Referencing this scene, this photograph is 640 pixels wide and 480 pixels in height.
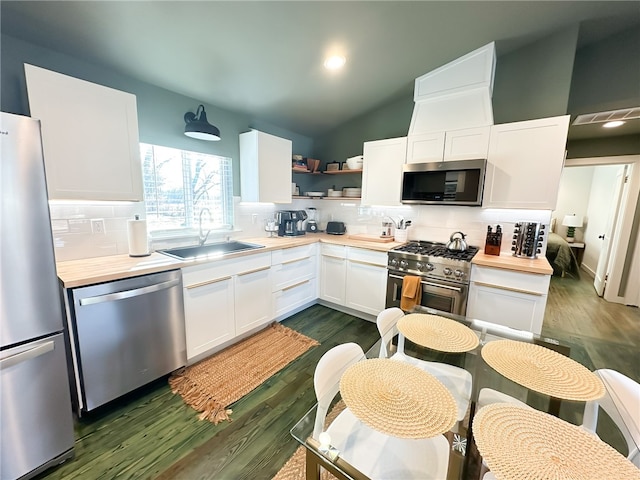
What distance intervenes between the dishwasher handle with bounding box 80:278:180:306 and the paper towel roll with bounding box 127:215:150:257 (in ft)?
1.56

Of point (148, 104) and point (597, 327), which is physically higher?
point (148, 104)

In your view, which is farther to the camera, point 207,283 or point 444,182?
point 444,182

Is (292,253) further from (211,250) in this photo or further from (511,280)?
(511,280)

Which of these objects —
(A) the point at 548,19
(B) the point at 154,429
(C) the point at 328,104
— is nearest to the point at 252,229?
(C) the point at 328,104

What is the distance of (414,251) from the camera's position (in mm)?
2639

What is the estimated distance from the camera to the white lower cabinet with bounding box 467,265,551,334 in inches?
82.1

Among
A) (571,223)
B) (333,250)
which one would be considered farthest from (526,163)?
(571,223)

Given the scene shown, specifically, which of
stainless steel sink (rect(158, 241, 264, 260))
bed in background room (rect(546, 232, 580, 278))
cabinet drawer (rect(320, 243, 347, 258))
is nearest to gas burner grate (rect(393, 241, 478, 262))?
cabinet drawer (rect(320, 243, 347, 258))

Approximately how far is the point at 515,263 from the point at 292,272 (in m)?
2.18

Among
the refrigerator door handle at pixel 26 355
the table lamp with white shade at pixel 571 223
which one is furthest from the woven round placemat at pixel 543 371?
the table lamp with white shade at pixel 571 223

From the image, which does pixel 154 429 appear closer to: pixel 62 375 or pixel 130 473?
pixel 130 473

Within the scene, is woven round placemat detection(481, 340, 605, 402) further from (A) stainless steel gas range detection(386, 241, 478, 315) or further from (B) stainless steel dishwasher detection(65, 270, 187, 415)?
(B) stainless steel dishwasher detection(65, 270, 187, 415)

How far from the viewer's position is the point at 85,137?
1671 millimetres

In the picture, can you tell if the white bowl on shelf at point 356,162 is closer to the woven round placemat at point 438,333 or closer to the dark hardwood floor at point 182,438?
the woven round placemat at point 438,333
